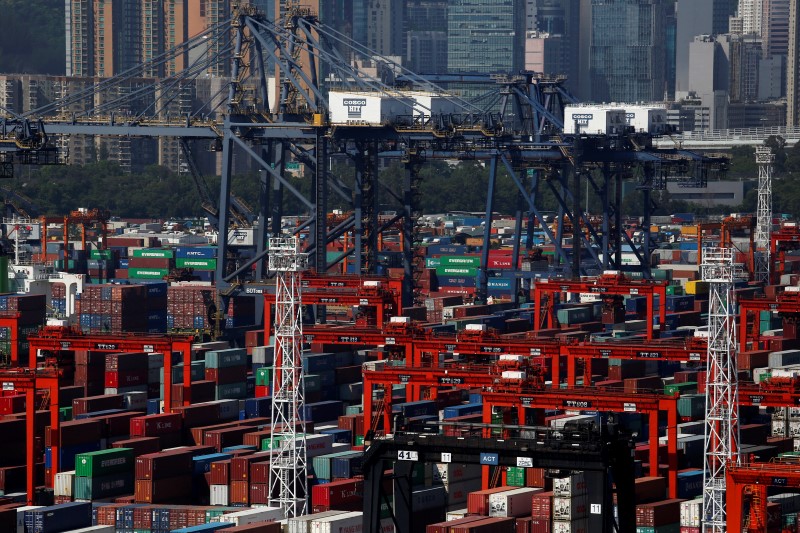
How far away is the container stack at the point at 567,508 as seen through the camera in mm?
34938

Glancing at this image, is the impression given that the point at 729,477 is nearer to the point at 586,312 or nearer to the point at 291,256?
the point at 291,256

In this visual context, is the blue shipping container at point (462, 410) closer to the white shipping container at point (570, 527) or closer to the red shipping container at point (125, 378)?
the red shipping container at point (125, 378)

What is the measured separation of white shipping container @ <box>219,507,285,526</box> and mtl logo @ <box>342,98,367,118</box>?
1517 inches

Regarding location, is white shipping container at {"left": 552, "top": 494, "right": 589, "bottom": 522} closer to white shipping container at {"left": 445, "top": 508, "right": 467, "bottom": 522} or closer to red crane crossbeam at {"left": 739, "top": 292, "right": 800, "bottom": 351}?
white shipping container at {"left": 445, "top": 508, "right": 467, "bottom": 522}

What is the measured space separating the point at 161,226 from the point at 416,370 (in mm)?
90751

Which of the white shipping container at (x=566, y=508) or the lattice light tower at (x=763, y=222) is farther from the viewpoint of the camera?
the lattice light tower at (x=763, y=222)

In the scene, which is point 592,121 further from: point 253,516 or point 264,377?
point 253,516

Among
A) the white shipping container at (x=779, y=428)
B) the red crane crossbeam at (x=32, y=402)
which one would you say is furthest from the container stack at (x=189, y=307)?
the white shipping container at (x=779, y=428)

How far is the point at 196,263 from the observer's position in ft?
314

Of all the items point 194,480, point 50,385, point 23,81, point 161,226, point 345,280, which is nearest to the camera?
point 194,480

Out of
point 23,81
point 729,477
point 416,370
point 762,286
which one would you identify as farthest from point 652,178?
point 23,81

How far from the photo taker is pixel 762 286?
8869cm

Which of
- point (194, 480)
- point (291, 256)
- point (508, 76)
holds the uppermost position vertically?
point (508, 76)

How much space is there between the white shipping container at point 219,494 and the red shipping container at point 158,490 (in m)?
0.78
